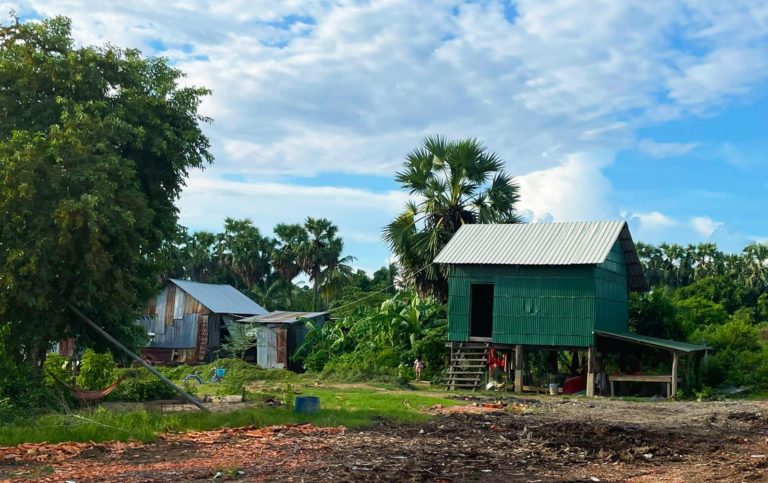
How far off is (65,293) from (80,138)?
327 cm

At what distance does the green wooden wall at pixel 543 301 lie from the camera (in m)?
27.5

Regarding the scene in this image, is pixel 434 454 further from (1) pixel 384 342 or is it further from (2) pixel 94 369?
(1) pixel 384 342

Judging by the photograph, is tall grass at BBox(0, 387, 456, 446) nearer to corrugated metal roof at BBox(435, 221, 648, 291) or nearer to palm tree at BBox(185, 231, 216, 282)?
corrugated metal roof at BBox(435, 221, 648, 291)

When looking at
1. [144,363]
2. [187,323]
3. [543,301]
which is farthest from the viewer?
[187,323]

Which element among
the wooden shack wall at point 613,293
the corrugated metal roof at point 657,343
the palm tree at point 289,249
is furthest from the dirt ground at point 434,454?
the palm tree at point 289,249

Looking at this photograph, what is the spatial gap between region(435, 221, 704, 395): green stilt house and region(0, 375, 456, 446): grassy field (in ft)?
22.7

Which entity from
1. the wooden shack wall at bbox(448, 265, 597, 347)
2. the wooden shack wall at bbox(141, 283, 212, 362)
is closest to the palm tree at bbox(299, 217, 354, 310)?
the wooden shack wall at bbox(141, 283, 212, 362)

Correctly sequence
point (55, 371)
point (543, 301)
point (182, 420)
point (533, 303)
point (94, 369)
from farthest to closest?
point (533, 303) < point (543, 301) < point (94, 369) < point (55, 371) < point (182, 420)

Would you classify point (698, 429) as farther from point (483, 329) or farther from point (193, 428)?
point (483, 329)

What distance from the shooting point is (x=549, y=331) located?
91.9 feet

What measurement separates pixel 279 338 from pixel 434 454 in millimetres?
26626

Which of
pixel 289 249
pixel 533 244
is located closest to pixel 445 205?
pixel 533 244

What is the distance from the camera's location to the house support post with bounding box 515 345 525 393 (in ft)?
92.8

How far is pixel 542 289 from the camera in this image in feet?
92.5
